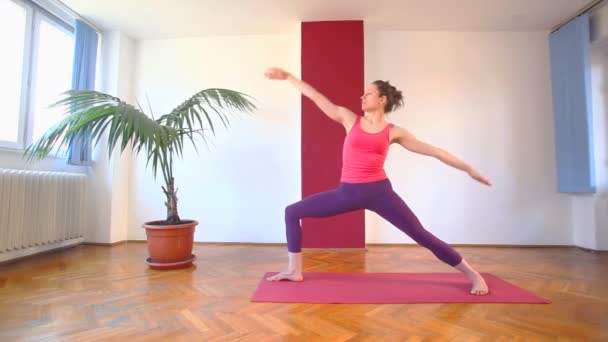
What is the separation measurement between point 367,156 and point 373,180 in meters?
0.15

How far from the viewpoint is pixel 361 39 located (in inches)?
134

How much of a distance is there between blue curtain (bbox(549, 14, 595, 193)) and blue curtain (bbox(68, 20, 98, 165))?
504cm

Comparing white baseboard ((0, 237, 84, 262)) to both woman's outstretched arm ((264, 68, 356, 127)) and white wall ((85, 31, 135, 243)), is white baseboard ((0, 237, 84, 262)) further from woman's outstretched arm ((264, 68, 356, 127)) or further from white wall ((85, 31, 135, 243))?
woman's outstretched arm ((264, 68, 356, 127))

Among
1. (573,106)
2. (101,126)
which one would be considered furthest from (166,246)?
(573,106)

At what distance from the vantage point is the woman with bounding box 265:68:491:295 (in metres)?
1.87

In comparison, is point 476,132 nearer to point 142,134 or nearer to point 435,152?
point 435,152

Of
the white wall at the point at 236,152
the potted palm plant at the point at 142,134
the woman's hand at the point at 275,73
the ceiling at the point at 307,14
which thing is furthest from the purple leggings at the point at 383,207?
the ceiling at the point at 307,14

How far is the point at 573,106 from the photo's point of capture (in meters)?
3.28

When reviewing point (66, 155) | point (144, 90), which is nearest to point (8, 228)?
point (66, 155)

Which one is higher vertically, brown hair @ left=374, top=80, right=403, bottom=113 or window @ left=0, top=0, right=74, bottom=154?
window @ left=0, top=0, right=74, bottom=154

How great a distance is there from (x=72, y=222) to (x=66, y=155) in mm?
717

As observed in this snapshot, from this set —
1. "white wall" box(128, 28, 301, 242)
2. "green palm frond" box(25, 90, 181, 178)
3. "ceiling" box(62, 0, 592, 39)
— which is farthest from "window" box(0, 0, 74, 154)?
"white wall" box(128, 28, 301, 242)

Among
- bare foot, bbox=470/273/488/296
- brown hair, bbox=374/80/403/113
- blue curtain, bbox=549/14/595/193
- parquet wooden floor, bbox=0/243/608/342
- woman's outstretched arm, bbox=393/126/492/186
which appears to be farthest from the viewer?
blue curtain, bbox=549/14/595/193

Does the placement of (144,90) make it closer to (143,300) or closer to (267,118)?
(267,118)
